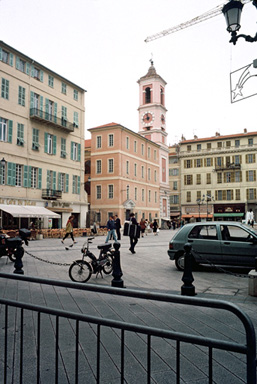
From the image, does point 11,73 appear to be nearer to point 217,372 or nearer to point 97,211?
point 97,211

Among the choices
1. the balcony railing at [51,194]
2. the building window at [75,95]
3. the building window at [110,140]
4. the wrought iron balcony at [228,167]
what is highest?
the building window at [75,95]

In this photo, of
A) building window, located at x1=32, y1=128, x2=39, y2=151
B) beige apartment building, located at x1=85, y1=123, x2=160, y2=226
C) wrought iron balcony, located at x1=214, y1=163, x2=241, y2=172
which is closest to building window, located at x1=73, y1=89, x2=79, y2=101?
building window, located at x1=32, y1=128, x2=39, y2=151

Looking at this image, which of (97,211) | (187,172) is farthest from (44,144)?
(187,172)

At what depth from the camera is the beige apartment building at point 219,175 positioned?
63094mm

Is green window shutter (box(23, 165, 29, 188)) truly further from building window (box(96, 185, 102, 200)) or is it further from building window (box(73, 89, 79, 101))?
building window (box(96, 185, 102, 200))

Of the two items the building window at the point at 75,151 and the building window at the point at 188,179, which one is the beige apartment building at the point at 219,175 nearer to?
the building window at the point at 188,179

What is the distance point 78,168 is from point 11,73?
12.1 meters

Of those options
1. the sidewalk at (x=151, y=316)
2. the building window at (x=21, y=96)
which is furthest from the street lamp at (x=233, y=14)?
the building window at (x=21, y=96)

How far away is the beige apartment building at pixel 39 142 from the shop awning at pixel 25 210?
0.10m

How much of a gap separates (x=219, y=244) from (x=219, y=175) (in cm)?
5812

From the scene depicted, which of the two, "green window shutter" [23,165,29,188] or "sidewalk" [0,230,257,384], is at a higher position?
"green window shutter" [23,165,29,188]

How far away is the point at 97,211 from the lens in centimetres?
4741

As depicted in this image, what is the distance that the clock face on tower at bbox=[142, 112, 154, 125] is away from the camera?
58.2 meters

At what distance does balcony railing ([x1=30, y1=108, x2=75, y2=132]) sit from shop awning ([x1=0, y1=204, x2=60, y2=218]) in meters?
8.37
